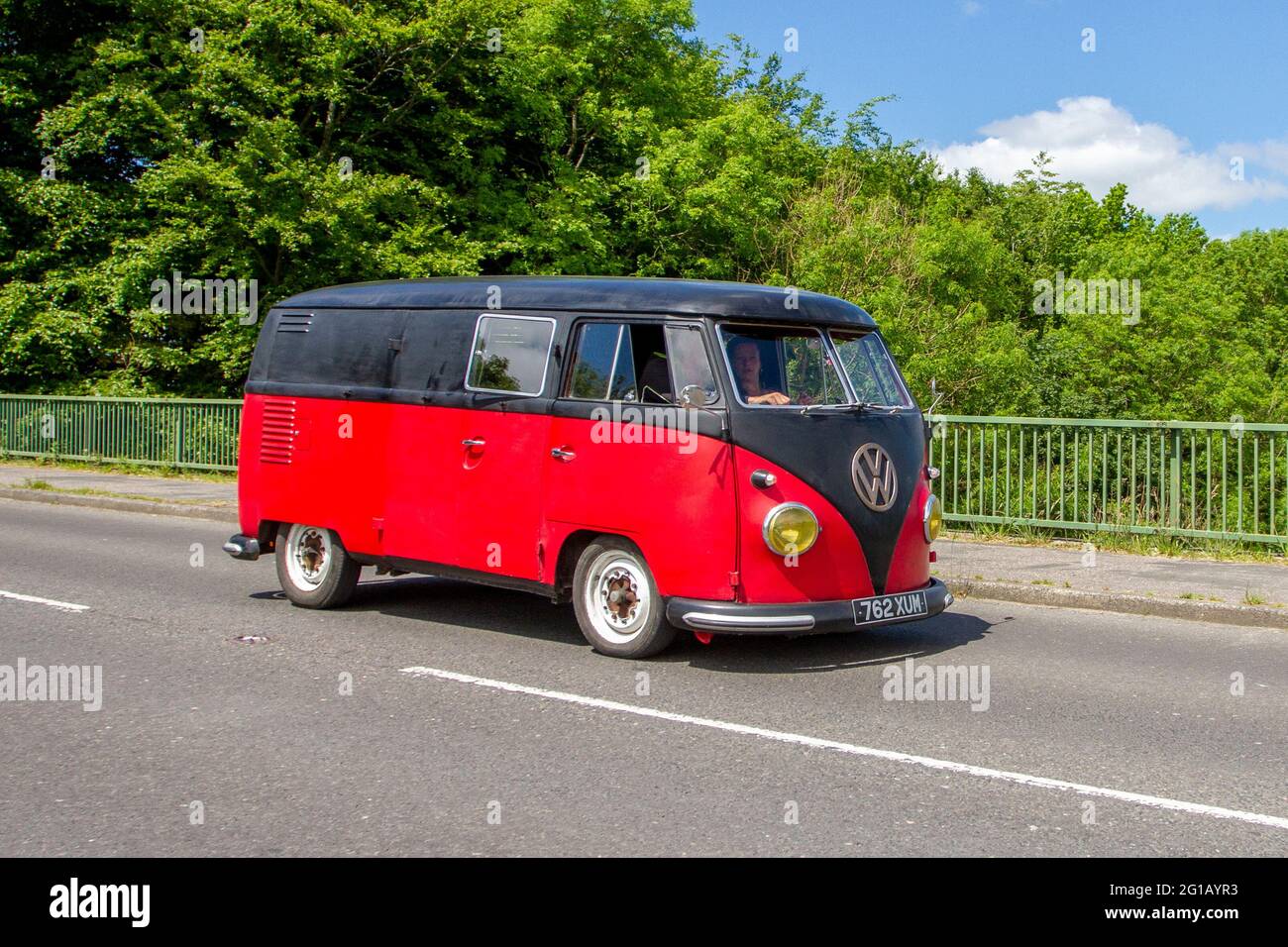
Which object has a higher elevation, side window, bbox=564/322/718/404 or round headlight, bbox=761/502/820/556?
side window, bbox=564/322/718/404

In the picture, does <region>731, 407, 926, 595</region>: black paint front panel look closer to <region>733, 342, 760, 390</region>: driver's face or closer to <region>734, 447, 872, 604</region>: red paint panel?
<region>734, 447, 872, 604</region>: red paint panel

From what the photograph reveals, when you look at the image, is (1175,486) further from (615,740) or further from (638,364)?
(615,740)

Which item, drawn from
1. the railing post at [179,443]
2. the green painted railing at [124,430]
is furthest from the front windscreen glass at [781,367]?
the railing post at [179,443]

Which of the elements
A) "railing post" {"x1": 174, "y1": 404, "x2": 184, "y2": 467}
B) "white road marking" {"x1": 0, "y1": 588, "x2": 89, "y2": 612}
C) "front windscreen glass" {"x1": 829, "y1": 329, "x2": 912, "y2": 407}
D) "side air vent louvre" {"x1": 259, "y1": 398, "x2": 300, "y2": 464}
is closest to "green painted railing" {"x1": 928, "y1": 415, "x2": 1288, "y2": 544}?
"front windscreen glass" {"x1": 829, "y1": 329, "x2": 912, "y2": 407}

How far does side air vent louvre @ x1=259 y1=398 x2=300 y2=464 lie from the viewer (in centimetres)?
992

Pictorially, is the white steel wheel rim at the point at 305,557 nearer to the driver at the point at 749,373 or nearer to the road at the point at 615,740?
the road at the point at 615,740

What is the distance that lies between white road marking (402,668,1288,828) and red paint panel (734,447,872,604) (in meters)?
1.15

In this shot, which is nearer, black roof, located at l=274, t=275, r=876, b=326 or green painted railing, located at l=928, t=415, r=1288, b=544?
black roof, located at l=274, t=275, r=876, b=326

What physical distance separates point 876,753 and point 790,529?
5.99 feet

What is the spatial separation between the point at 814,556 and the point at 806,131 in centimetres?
4281

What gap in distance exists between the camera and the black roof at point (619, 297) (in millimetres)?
7914

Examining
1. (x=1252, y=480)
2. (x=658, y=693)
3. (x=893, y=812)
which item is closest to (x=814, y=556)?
(x=658, y=693)
